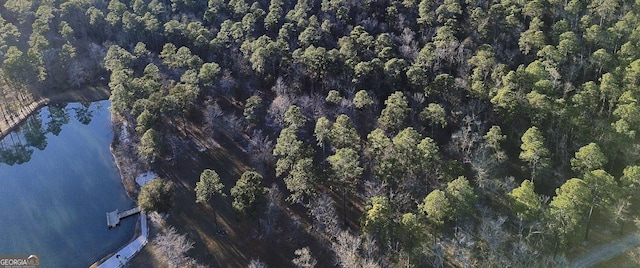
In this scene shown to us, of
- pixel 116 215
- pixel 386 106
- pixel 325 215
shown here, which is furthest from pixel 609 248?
pixel 116 215

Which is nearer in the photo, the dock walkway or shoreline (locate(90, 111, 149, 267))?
the dock walkway

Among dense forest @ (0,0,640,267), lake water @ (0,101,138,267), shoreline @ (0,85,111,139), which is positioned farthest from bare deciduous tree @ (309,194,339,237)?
shoreline @ (0,85,111,139)

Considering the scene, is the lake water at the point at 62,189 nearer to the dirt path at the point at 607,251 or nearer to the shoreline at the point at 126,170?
the shoreline at the point at 126,170

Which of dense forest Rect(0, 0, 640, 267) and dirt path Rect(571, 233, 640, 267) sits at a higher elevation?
dense forest Rect(0, 0, 640, 267)

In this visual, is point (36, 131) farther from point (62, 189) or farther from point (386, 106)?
point (386, 106)

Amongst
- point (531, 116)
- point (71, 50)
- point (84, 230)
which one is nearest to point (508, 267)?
point (531, 116)

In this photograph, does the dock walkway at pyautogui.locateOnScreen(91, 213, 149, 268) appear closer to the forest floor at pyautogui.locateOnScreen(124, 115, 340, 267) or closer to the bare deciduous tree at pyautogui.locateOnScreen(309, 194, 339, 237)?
the forest floor at pyautogui.locateOnScreen(124, 115, 340, 267)

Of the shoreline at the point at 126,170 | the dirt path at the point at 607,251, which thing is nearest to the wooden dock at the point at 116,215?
the shoreline at the point at 126,170
